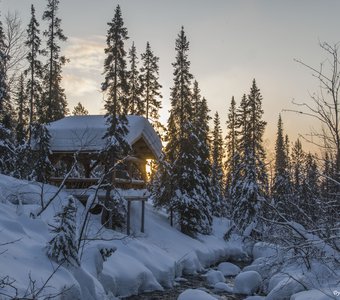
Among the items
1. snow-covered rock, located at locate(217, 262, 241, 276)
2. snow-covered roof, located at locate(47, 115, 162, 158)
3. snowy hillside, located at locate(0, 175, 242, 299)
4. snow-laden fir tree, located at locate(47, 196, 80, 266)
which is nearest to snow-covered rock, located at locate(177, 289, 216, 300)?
snowy hillside, located at locate(0, 175, 242, 299)

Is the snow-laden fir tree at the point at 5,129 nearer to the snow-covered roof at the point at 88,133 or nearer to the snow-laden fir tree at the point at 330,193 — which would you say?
the snow-covered roof at the point at 88,133

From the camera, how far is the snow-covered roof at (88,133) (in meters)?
23.4

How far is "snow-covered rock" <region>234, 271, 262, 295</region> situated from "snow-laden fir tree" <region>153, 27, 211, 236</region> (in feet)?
31.3

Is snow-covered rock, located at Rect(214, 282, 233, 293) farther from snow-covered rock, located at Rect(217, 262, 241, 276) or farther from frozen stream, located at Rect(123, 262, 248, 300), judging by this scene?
snow-covered rock, located at Rect(217, 262, 241, 276)

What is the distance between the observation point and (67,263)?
10969 millimetres

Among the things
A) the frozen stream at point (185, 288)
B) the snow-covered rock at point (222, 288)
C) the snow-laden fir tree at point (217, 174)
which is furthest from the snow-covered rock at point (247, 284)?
the snow-laden fir tree at point (217, 174)

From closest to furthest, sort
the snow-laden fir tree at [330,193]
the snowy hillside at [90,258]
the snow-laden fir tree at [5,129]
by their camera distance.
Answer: the snow-laden fir tree at [330,193]
the snowy hillside at [90,258]
the snow-laden fir tree at [5,129]

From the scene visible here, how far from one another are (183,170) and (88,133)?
7586 mm

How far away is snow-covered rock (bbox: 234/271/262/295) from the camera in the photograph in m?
17.9

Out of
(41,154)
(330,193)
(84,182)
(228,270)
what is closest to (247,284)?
(228,270)

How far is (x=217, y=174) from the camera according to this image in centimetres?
4547

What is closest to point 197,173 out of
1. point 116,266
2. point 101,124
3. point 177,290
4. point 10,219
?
point 101,124

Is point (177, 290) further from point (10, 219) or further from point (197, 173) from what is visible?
point (197, 173)

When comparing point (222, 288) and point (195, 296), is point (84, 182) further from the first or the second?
point (195, 296)
